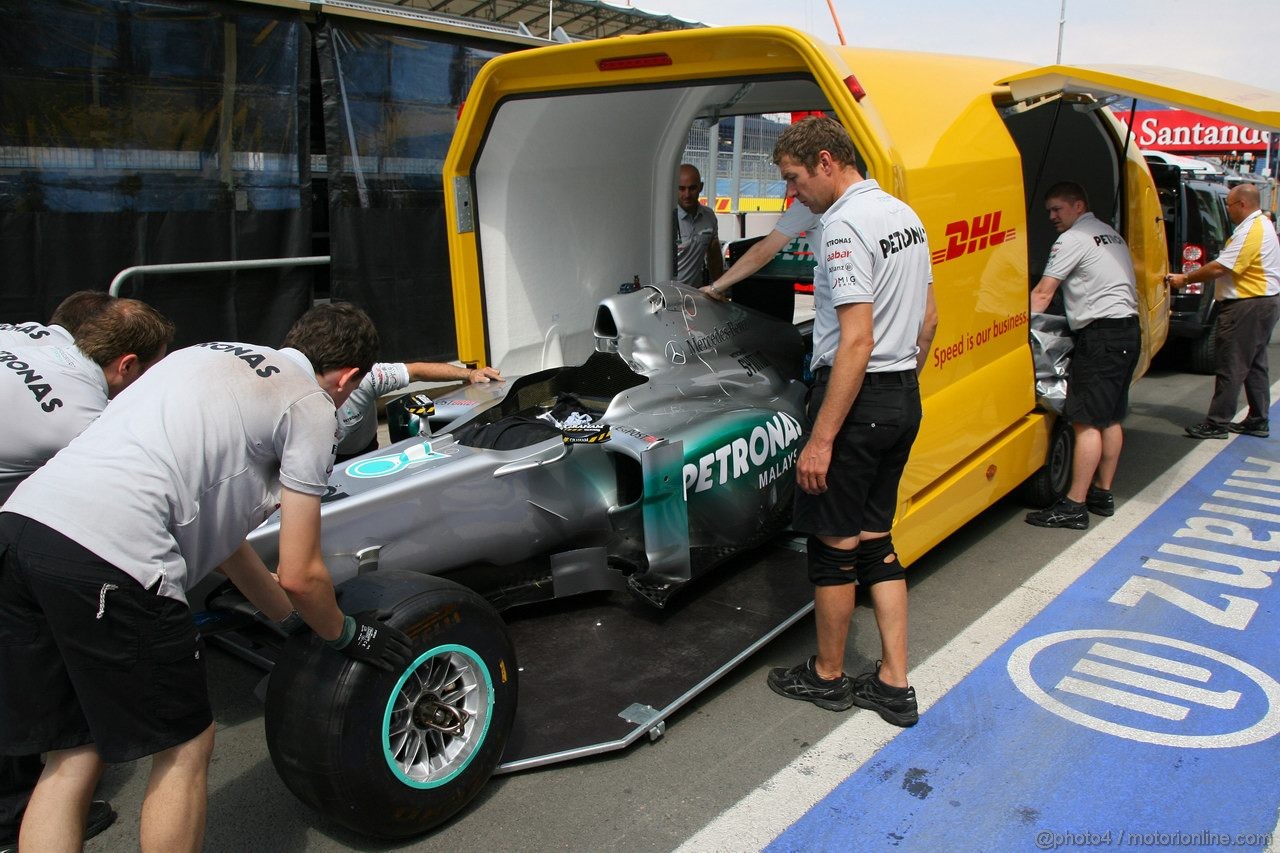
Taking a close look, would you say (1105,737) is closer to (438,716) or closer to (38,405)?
(438,716)

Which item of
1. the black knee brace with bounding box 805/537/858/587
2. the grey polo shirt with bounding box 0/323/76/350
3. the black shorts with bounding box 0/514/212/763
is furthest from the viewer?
the black knee brace with bounding box 805/537/858/587

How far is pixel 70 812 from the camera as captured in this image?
233 cm

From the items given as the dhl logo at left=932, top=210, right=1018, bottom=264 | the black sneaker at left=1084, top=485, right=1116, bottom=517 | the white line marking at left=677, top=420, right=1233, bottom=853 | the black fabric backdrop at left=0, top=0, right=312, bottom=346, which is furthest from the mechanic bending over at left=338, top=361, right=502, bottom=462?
the black sneaker at left=1084, top=485, right=1116, bottom=517

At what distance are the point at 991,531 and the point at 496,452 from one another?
304 cm

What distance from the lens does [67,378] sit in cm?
298

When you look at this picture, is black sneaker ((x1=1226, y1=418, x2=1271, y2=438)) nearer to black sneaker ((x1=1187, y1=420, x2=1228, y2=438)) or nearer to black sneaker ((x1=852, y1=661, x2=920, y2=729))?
black sneaker ((x1=1187, y1=420, x2=1228, y2=438))

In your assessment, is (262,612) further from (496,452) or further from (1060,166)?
(1060,166)

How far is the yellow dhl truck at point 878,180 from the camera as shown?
3.99m

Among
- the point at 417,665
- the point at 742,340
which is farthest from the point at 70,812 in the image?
the point at 742,340

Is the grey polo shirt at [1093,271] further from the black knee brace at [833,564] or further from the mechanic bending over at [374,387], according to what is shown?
the mechanic bending over at [374,387]

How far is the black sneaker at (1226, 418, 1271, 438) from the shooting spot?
7355 mm

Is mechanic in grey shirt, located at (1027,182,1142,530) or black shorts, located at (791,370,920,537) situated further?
mechanic in grey shirt, located at (1027,182,1142,530)

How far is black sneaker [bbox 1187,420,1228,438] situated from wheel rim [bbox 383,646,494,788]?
6.41 meters

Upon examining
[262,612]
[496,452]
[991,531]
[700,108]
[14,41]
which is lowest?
[991,531]
